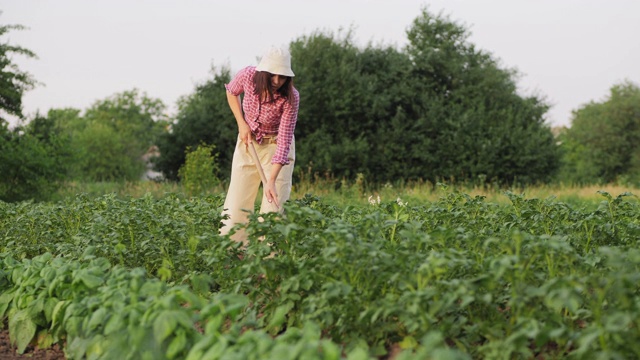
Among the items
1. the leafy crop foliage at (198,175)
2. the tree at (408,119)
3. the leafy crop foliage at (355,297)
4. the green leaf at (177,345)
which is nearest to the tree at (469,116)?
the tree at (408,119)

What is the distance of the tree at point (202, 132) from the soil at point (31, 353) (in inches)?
665

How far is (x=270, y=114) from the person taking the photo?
19.4 ft

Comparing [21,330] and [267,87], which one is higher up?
[267,87]

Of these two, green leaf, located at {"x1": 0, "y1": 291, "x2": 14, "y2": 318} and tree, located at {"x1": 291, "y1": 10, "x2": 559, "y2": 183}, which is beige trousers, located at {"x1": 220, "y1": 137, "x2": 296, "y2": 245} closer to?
green leaf, located at {"x1": 0, "y1": 291, "x2": 14, "y2": 318}

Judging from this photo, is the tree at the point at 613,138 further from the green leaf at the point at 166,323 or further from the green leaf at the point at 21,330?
the green leaf at the point at 166,323

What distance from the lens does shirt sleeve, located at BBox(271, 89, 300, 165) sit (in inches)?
223

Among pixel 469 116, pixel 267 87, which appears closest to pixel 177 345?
pixel 267 87

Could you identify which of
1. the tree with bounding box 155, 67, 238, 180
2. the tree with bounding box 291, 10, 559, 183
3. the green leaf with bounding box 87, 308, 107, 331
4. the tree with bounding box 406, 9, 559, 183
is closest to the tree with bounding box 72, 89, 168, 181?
the tree with bounding box 155, 67, 238, 180

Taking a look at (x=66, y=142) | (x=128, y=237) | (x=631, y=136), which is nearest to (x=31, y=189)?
(x=66, y=142)

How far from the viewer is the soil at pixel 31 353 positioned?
4.18 metres

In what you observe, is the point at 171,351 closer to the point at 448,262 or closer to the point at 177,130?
the point at 448,262

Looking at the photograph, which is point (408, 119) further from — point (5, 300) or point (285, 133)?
point (5, 300)

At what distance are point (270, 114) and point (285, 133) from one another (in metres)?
0.31

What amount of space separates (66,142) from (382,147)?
931 centimetres
